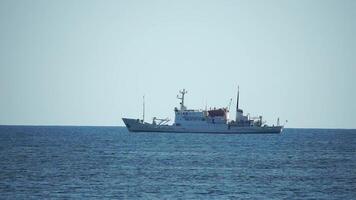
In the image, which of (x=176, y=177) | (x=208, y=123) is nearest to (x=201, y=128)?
(x=208, y=123)

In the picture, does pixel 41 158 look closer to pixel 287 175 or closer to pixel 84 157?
pixel 84 157

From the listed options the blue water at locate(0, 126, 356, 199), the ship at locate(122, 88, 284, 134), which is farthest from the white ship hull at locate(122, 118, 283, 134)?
the blue water at locate(0, 126, 356, 199)

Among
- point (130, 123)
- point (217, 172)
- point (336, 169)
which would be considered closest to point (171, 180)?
point (217, 172)

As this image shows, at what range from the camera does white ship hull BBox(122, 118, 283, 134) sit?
146875 mm

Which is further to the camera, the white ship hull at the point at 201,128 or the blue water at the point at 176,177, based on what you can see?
the white ship hull at the point at 201,128

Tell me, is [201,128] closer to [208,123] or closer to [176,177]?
[208,123]

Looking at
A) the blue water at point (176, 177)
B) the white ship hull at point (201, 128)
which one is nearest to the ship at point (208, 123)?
the white ship hull at point (201, 128)

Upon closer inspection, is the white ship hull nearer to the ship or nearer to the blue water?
the ship

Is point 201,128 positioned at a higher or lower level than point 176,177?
higher

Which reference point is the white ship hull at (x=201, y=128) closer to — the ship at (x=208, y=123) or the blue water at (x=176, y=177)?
the ship at (x=208, y=123)

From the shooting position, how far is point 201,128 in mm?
146250

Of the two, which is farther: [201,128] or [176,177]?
[201,128]

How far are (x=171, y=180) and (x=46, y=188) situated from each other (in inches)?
404

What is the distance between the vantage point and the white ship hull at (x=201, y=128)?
14688 centimetres
